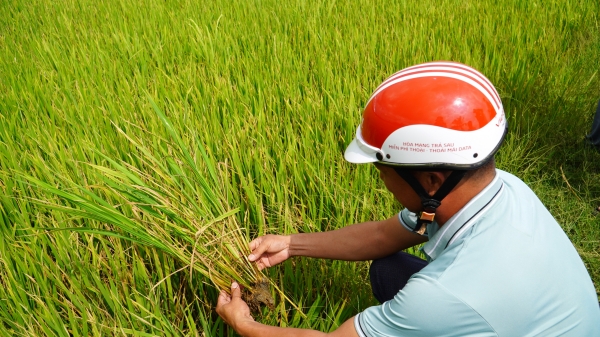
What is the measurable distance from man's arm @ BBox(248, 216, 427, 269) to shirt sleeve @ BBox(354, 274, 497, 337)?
0.54 meters

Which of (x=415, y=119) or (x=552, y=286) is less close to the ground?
(x=415, y=119)

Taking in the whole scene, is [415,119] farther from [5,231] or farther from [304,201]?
[5,231]

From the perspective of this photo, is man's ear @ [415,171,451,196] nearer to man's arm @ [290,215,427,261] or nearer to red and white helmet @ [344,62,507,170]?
red and white helmet @ [344,62,507,170]

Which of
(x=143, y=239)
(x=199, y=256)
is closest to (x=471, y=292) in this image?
(x=199, y=256)

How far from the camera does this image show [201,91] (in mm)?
2674

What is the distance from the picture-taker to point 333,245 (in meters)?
1.63

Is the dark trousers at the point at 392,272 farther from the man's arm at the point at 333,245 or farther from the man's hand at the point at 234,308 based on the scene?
the man's hand at the point at 234,308

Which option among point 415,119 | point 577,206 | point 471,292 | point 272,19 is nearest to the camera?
point 471,292

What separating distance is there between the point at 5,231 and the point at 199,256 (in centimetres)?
76

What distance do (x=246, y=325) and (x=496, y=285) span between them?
24.6 inches

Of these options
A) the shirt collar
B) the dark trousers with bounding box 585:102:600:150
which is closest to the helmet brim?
the shirt collar

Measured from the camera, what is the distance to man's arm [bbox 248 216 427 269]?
1615mm

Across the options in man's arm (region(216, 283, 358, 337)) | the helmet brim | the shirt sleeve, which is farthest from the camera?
the helmet brim

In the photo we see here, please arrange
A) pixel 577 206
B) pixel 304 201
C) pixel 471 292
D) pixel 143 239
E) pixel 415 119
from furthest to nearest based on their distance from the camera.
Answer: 1. pixel 577 206
2. pixel 304 201
3. pixel 143 239
4. pixel 415 119
5. pixel 471 292
